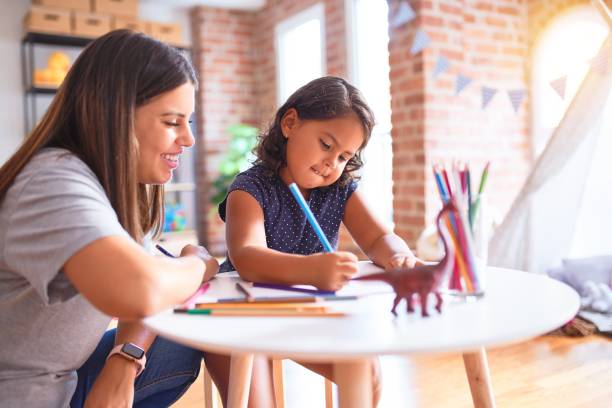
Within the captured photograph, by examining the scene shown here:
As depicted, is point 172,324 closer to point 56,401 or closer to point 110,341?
point 56,401

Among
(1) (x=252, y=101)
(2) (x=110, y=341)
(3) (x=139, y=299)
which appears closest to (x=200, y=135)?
(1) (x=252, y=101)

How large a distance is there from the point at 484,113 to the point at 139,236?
2.96 metres

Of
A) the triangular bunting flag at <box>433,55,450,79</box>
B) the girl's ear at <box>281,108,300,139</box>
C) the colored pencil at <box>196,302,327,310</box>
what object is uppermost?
the triangular bunting flag at <box>433,55,450,79</box>

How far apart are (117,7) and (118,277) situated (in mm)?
4224

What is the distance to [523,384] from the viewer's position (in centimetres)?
170

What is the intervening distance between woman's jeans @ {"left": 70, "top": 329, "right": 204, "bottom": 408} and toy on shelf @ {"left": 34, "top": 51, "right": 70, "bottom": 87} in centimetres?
370

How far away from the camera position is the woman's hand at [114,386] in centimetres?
83

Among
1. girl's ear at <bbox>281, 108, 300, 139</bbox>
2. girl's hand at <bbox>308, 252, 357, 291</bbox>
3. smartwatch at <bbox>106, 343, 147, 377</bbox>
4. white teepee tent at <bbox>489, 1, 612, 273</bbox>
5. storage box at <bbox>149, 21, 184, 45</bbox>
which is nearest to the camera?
girl's hand at <bbox>308, 252, 357, 291</bbox>

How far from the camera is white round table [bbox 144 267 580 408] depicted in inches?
21.1

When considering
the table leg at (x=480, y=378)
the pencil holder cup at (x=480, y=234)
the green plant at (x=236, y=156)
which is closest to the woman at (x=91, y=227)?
the pencil holder cup at (x=480, y=234)

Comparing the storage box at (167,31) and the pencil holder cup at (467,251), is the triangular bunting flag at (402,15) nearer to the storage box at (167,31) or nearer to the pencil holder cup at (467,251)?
the storage box at (167,31)

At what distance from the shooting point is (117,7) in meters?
4.32

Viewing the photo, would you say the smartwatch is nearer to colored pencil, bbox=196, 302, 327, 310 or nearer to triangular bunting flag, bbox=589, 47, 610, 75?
colored pencil, bbox=196, 302, 327, 310

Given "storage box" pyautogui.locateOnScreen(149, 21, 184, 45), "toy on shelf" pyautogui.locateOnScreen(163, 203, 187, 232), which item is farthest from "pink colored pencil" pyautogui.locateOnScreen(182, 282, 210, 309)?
"storage box" pyautogui.locateOnScreen(149, 21, 184, 45)
